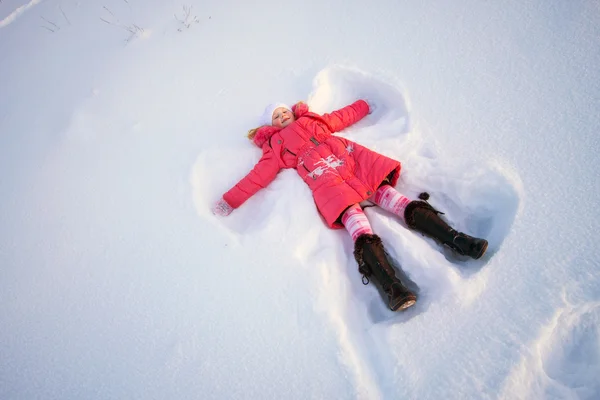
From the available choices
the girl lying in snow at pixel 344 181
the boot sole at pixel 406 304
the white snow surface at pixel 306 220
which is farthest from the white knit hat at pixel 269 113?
the boot sole at pixel 406 304

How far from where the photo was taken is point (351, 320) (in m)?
1.54

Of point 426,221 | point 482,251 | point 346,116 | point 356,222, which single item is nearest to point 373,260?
point 356,222

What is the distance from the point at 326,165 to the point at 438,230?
778 millimetres

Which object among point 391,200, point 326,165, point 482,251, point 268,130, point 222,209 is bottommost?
point 482,251

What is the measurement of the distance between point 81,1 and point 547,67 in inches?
202

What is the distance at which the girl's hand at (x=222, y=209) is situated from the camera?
209cm

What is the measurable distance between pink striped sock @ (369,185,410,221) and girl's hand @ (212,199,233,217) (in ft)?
3.18

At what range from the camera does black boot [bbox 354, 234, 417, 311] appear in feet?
4.78

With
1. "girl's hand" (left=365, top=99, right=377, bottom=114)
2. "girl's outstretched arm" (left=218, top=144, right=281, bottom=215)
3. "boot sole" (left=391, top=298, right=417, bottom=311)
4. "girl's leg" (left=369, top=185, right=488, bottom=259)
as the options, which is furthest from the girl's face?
"boot sole" (left=391, top=298, right=417, bottom=311)

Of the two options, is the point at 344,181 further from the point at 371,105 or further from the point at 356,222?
the point at 371,105

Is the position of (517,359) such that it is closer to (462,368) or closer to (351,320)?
(462,368)

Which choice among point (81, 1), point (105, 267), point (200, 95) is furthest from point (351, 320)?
point (81, 1)

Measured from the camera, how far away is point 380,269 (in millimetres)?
1582

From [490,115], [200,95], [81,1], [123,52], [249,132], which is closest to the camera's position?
[490,115]
